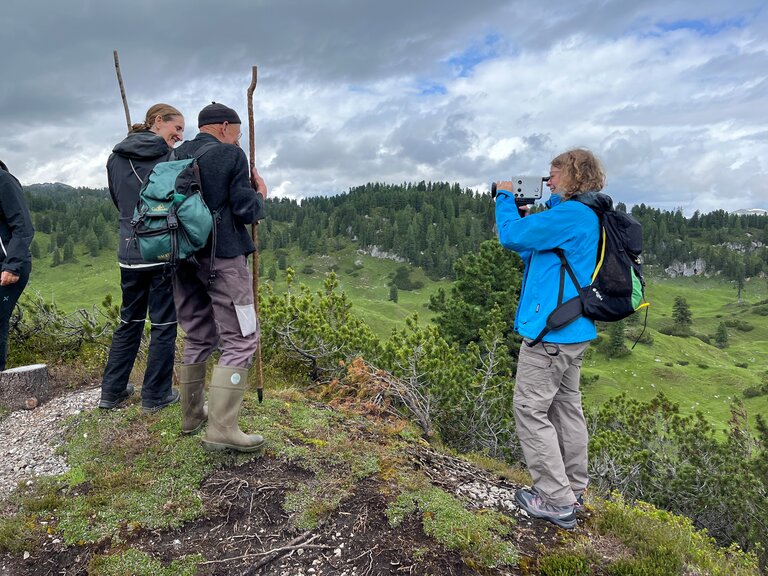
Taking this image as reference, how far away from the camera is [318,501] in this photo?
4.12 m

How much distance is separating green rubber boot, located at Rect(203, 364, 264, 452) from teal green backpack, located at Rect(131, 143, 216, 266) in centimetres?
105

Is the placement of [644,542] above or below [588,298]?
below

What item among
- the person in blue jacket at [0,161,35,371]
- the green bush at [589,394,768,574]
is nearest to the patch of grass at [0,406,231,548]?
the person in blue jacket at [0,161,35,371]

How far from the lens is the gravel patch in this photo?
480 centimetres

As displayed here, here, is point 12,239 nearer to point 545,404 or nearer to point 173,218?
point 173,218

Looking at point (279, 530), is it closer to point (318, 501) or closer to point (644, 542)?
point (318, 501)

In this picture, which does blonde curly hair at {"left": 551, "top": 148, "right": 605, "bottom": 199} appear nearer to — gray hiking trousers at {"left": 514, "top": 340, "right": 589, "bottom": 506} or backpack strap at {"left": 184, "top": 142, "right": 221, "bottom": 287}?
gray hiking trousers at {"left": 514, "top": 340, "right": 589, "bottom": 506}

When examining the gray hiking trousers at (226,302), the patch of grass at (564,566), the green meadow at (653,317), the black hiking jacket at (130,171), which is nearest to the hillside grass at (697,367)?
the green meadow at (653,317)

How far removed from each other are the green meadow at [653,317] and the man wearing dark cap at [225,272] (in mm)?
5383

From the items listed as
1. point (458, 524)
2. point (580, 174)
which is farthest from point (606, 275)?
point (458, 524)

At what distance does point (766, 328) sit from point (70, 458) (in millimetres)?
144059

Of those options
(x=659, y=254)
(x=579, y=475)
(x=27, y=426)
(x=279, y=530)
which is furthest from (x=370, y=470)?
(x=659, y=254)

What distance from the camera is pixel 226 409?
4.40 metres

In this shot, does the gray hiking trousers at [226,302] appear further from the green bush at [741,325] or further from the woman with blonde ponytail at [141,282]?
the green bush at [741,325]
